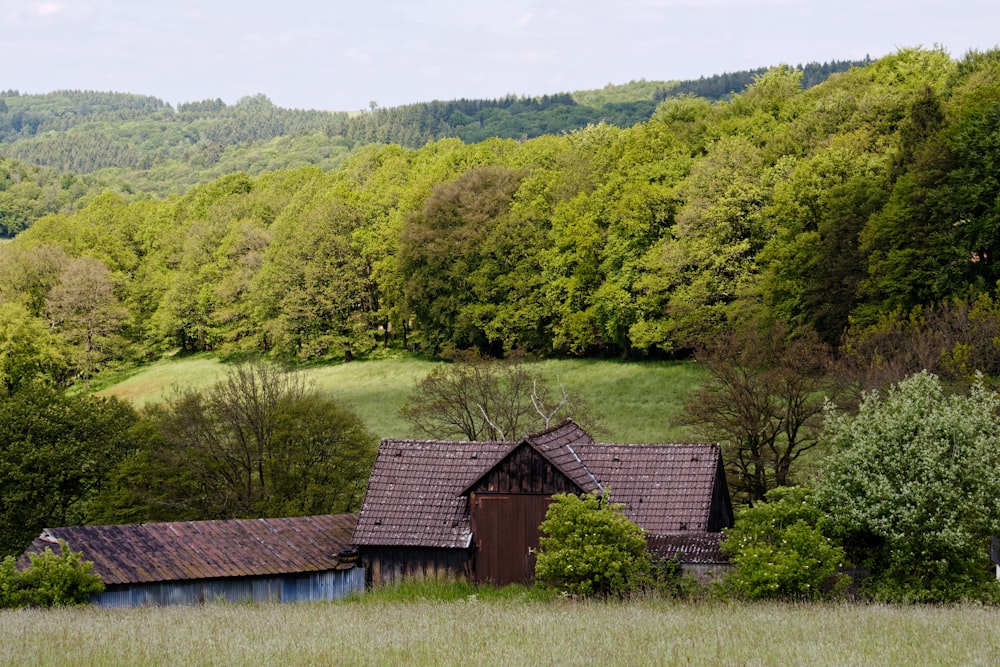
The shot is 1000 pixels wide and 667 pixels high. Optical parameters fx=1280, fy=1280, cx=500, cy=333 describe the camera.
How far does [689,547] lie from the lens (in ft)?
104

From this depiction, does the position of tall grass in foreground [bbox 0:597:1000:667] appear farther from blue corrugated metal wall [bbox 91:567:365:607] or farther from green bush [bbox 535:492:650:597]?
blue corrugated metal wall [bbox 91:567:365:607]

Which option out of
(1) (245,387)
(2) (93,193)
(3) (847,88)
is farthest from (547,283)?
(2) (93,193)

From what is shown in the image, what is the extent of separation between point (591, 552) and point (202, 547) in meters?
13.4

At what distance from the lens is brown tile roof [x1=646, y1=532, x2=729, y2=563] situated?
102ft

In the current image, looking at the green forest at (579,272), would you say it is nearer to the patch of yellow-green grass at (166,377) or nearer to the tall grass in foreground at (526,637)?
the patch of yellow-green grass at (166,377)

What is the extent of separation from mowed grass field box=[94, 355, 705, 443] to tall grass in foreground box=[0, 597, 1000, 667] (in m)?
25.7

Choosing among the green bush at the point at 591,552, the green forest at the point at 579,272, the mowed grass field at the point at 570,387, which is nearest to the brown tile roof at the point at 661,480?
the green forest at the point at 579,272

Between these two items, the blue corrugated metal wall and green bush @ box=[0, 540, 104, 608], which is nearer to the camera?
green bush @ box=[0, 540, 104, 608]

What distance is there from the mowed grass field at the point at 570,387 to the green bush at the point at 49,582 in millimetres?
23617

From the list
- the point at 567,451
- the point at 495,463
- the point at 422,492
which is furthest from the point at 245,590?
the point at 567,451

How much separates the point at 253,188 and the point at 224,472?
84.1m

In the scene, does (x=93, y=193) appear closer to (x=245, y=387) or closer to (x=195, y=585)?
(x=245, y=387)

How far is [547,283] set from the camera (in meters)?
78.8

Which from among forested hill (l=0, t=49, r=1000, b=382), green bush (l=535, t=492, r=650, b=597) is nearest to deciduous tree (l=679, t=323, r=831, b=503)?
forested hill (l=0, t=49, r=1000, b=382)
